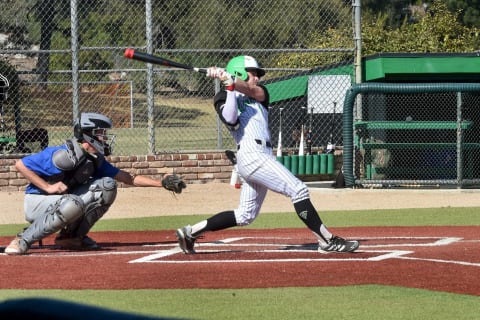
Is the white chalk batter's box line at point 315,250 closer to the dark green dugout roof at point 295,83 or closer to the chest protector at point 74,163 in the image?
the chest protector at point 74,163

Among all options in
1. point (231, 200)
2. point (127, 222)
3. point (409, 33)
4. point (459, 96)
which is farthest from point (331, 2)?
Answer: point (409, 33)

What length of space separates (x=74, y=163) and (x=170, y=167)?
7316mm

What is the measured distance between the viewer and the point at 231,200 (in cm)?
1290

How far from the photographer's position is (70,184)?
7.50 m

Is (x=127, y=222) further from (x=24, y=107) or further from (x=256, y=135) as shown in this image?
(x=24, y=107)

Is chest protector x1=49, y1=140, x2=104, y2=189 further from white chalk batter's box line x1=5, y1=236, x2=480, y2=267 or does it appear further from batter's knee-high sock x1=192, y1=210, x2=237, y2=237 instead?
batter's knee-high sock x1=192, y1=210, x2=237, y2=237

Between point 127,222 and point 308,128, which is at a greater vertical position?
point 308,128

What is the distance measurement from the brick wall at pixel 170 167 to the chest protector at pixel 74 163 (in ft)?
22.1

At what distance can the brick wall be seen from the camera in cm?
1406

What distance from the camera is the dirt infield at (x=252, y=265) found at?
5707 mm

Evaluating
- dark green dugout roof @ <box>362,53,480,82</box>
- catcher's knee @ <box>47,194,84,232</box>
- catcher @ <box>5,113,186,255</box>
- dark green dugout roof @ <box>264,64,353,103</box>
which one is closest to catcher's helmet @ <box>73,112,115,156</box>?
catcher @ <box>5,113,186,255</box>

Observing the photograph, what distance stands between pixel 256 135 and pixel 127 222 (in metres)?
4.58

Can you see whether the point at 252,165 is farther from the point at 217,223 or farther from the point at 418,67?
the point at 418,67

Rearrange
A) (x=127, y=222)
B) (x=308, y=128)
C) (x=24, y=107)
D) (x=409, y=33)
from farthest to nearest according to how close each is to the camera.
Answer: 1. (x=409, y=33)
2. (x=24, y=107)
3. (x=308, y=128)
4. (x=127, y=222)
